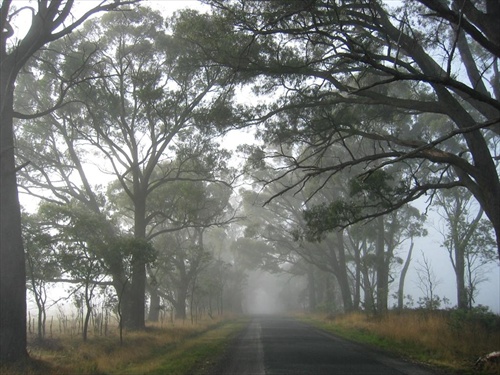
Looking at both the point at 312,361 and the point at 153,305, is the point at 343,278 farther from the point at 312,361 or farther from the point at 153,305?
the point at 312,361

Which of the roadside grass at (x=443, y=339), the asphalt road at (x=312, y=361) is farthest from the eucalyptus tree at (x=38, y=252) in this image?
the roadside grass at (x=443, y=339)

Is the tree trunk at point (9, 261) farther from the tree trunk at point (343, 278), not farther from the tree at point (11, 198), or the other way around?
the tree trunk at point (343, 278)

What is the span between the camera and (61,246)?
15.5 m

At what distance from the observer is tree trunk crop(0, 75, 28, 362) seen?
978 cm

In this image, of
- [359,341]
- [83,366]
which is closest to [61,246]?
[83,366]

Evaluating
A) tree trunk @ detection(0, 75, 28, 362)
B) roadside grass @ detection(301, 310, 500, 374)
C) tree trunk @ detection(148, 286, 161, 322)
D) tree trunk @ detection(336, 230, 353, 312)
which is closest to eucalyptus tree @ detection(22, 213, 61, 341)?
tree trunk @ detection(0, 75, 28, 362)

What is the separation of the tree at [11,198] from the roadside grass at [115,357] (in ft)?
2.62

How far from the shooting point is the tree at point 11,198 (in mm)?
9875

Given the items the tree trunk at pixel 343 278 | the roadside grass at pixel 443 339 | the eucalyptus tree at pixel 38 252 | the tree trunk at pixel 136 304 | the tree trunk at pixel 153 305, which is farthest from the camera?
the tree trunk at pixel 153 305

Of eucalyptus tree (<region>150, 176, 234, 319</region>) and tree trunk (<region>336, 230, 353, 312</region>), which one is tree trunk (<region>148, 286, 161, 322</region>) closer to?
eucalyptus tree (<region>150, 176, 234, 319</region>)

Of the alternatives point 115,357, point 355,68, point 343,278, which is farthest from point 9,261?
point 343,278

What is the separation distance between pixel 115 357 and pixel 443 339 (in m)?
8.76

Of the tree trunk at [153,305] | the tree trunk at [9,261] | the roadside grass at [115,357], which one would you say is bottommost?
the tree trunk at [153,305]

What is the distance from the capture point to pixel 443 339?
11.8 m
